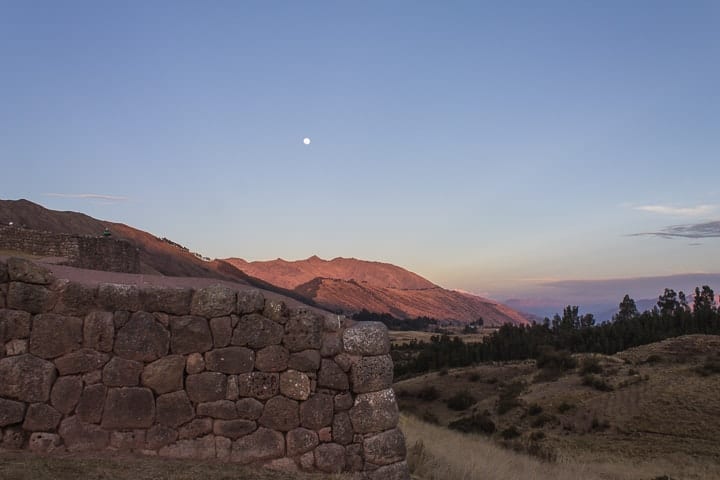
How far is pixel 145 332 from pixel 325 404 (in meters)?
2.23

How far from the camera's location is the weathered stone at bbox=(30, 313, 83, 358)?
6191 millimetres

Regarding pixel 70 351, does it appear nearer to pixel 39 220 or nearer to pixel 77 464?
pixel 77 464

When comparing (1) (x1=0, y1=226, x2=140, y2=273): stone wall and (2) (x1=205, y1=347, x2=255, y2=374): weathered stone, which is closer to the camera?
(2) (x1=205, y1=347, x2=255, y2=374): weathered stone

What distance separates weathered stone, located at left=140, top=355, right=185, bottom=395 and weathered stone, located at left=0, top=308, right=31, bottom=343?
1323mm

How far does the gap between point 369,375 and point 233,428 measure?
5.56 ft

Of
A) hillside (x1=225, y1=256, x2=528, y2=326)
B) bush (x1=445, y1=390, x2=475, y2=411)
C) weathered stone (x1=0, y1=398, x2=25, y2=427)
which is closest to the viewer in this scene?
weathered stone (x1=0, y1=398, x2=25, y2=427)

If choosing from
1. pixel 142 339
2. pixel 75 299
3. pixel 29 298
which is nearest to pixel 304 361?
pixel 142 339

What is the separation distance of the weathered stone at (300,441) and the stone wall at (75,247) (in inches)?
501

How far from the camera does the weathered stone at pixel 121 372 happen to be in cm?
631

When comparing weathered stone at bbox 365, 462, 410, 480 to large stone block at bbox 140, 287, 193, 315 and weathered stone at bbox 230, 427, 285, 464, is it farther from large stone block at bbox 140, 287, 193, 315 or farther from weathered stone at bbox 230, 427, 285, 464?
large stone block at bbox 140, 287, 193, 315

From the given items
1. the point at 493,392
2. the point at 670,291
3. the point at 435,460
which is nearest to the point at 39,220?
the point at 493,392

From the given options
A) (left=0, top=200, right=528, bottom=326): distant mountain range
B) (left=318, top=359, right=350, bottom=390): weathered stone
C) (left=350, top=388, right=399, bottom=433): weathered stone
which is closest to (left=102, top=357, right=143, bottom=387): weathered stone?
(left=318, top=359, right=350, bottom=390): weathered stone

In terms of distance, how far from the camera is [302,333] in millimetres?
6895

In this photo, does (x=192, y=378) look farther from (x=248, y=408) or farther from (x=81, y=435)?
(x=81, y=435)
